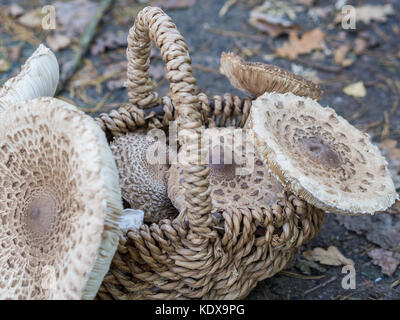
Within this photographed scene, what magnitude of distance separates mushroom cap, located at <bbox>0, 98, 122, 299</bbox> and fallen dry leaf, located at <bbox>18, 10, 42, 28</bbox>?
3062mm

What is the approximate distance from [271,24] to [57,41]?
2099mm

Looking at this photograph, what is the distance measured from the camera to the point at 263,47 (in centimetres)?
416

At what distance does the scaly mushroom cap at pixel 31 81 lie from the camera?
178cm

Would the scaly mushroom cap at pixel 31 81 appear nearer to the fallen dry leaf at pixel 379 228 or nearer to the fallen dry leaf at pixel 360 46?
the fallen dry leaf at pixel 379 228

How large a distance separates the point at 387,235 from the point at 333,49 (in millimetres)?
2202

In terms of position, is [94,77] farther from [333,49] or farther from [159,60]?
[333,49]

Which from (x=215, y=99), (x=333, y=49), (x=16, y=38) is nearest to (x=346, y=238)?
(x=215, y=99)

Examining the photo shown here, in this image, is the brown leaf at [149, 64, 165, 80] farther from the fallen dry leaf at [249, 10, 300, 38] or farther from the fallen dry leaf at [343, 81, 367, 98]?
the fallen dry leaf at [343, 81, 367, 98]

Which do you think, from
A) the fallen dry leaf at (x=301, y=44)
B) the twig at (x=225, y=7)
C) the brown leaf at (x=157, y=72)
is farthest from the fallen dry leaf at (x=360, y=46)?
the brown leaf at (x=157, y=72)

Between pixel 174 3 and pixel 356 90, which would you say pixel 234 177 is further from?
pixel 174 3

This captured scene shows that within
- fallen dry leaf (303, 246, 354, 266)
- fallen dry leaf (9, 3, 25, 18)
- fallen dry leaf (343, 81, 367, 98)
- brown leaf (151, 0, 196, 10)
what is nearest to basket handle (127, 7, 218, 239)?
fallen dry leaf (303, 246, 354, 266)

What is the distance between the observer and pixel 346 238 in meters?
2.58

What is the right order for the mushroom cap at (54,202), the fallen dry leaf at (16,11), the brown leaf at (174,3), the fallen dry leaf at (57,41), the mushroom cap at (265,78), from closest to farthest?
1. the mushroom cap at (54,202)
2. the mushroom cap at (265,78)
3. the fallen dry leaf at (57,41)
4. the fallen dry leaf at (16,11)
5. the brown leaf at (174,3)

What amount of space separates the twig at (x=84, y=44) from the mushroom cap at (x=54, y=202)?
2.09 metres
